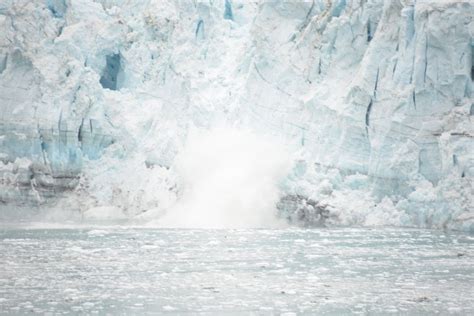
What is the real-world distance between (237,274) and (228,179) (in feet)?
37.8

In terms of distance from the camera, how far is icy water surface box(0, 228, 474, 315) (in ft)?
32.1

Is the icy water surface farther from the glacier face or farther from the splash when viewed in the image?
the splash

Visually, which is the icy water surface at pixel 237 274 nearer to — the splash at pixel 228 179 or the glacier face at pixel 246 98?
the glacier face at pixel 246 98

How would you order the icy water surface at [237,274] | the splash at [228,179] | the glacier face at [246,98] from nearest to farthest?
1. the icy water surface at [237,274]
2. the glacier face at [246,98]
3. the splash at [228,179]

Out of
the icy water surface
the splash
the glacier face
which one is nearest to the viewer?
the icy water surface

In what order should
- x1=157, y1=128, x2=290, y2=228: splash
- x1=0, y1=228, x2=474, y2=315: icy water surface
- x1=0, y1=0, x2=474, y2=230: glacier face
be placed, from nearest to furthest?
x1=0, y1=228, x2=474, y2=315: icy water surface < x1=0, y1=0, x2=474, y2=230: glacier face < x1=157, y1=128, x2=290, y2=228: splash

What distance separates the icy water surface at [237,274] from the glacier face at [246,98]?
11.2 feet

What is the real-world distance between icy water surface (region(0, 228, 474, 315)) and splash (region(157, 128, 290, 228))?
3765 mm

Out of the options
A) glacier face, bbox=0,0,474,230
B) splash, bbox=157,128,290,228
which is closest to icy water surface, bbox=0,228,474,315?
glacier face, bbox=0,0,474,230

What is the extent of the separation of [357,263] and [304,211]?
28.3 feet

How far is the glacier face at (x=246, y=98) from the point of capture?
21.6 m

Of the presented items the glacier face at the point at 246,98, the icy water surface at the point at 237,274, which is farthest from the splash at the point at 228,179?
the icy water surface at the point at 237,274

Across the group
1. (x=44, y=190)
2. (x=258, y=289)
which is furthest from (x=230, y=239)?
(x=44, y=190)

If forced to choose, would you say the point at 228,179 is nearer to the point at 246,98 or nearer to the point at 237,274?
the point at 246,98
